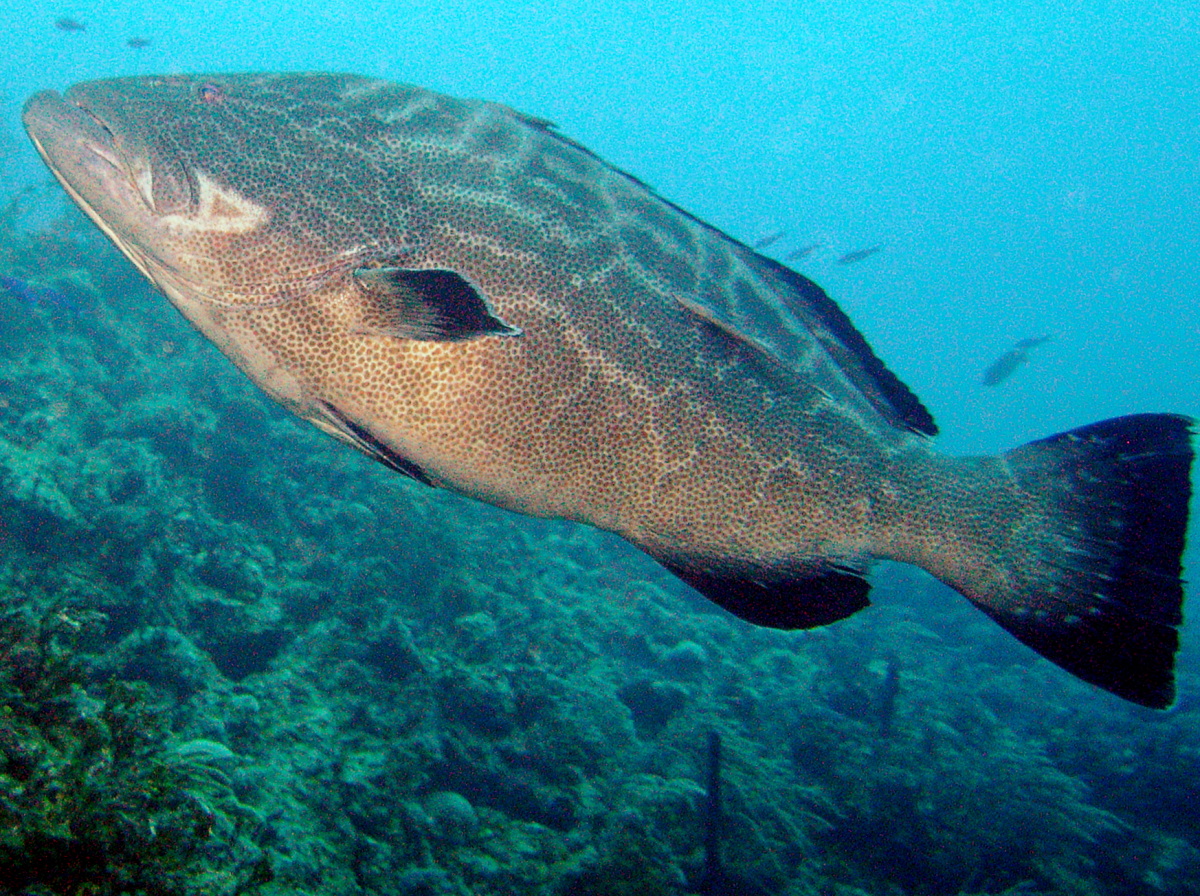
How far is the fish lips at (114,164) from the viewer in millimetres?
1977

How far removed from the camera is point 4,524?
17.7 ft

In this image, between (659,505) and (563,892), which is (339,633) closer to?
(563,892)

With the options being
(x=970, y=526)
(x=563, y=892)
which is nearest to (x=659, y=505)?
(x=970, y=526)

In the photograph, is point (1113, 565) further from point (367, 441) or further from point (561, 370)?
point (367, 441)

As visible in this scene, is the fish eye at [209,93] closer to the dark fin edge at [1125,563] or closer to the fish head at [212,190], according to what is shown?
the fish head at [212,190]

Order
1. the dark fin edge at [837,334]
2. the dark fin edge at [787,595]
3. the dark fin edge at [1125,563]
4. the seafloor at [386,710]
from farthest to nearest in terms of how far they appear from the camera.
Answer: the dark fin edge at [837,334] < the seafloor at [386,710] < the dark fin edge at [787,595] < the dark fin edge at [1125,563]

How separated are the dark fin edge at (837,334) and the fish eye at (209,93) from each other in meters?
1.17

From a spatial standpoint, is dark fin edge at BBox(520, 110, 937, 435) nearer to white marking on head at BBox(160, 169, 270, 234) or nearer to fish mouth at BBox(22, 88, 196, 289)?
white marking on head at BBox(160, 169, 270, 234)

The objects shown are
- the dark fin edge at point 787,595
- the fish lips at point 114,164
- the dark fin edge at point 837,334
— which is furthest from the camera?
the dark fin edge at point 837,334

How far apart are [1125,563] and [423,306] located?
2.73 m

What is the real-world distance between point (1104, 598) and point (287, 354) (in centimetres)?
312

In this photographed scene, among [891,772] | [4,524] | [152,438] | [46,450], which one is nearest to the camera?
[4,524]

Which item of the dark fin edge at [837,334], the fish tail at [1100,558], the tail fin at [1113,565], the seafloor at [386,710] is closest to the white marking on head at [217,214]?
the dark fin edge at [837,334]

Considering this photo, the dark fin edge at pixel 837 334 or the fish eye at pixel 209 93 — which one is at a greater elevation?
the dark fin edge at pixel 837 334
